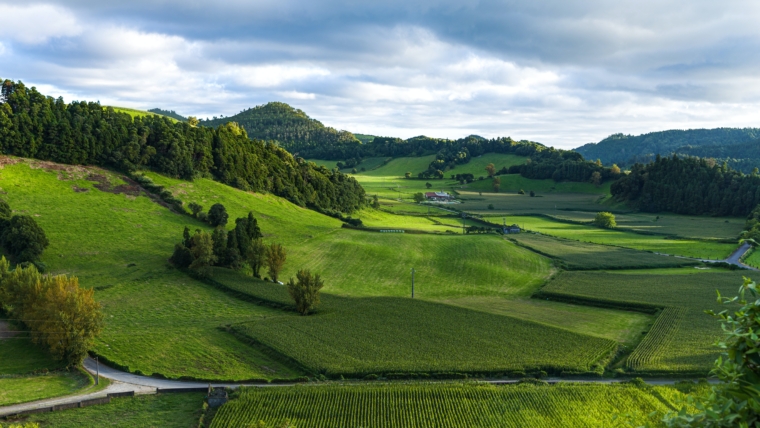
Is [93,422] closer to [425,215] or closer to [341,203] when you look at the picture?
[341,203]

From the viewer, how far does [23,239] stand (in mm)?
73625

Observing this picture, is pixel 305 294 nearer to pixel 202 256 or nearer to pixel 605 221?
pixel 202 256

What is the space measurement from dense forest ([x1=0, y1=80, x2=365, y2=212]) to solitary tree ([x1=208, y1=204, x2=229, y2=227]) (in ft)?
63.8

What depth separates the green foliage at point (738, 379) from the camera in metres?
7.62

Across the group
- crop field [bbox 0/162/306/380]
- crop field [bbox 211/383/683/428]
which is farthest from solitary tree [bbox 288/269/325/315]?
crop field [bbox 211/383/683/428]

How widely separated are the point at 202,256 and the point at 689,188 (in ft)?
499

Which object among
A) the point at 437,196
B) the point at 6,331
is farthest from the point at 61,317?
the point at 437,196

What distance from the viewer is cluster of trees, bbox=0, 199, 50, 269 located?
72.8 metres

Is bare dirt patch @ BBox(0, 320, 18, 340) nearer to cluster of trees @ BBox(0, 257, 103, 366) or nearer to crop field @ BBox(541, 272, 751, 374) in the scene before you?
cluster of trees @ BBox(0, 257, 103, 366)

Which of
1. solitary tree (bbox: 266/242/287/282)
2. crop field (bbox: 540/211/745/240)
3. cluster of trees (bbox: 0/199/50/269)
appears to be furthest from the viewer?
crop field (bbox: 540/211/745/240)

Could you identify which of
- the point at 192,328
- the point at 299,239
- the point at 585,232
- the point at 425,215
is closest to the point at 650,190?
the point at 585,232

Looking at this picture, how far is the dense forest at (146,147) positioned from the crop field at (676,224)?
70705mm

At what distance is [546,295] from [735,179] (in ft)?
410

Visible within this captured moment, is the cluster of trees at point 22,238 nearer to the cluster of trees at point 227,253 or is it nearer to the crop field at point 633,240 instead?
the cluster of trees at point 227,253
